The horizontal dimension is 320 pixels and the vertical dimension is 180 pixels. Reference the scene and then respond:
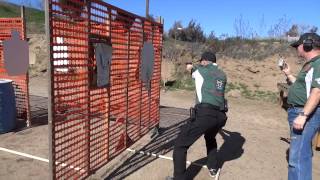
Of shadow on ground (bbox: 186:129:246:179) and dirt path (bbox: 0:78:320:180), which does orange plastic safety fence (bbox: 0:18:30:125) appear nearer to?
dirt path (bbox: 0:78:320:180)

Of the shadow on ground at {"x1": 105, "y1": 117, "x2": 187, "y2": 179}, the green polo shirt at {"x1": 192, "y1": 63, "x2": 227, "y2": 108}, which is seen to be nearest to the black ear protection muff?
the green polo shirt at {"x1": 192, "y1": 63, "x2": 227, "y2": 108}

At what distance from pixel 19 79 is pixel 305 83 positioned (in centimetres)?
593

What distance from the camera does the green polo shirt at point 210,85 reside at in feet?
16.0

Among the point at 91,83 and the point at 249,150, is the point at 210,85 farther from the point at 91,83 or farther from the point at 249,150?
the point at 249,150

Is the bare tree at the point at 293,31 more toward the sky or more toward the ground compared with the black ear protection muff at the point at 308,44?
more toward the sky

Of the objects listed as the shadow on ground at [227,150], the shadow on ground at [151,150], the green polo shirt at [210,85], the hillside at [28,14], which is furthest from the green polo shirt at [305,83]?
the hillside at [28,14]

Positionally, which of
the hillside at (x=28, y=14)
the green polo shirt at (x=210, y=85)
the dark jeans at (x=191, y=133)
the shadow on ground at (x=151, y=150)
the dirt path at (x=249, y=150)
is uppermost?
the hillside at (x=28, y=14)

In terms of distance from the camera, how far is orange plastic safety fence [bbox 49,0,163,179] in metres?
4.04

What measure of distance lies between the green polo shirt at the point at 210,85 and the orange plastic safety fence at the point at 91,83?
1.28 metres

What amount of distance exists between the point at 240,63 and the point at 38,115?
456 inches

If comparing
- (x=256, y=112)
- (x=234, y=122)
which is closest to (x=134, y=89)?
(x=234, y=122)

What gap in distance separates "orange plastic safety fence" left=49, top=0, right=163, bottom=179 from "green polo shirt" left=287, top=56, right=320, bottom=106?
8.03ft

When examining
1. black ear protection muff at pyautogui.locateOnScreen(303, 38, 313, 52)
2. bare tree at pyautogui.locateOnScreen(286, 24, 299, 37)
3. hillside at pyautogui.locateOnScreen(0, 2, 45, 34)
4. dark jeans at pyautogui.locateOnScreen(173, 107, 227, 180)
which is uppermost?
hillside at pyautogui.locateOnScreen(0, 2, 45, 34)

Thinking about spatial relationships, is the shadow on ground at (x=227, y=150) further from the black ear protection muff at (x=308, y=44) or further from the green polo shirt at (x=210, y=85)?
the black ear protection muff at (x=308, y=44)
